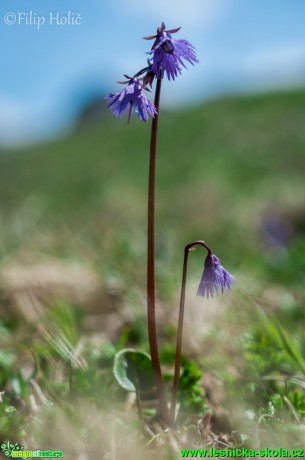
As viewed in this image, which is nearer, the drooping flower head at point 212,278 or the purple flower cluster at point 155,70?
the purple flower cluster at point 155,70

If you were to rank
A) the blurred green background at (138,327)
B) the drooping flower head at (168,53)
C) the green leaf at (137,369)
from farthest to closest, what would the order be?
the green leaf at (137,369), the blurred green background at (138,327), the drooping flower head at (168,53)

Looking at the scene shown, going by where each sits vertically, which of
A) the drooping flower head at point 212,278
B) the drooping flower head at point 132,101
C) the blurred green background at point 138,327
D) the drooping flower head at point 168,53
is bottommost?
the blurred green background at point 138,327

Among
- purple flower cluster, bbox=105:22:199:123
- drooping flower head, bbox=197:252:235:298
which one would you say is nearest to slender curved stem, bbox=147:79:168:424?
purple flower cluster, bbox=105:22:199:123

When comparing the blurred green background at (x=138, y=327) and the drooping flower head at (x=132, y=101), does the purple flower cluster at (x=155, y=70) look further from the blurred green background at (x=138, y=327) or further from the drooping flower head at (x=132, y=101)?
the blurred green background at (x=138, y=327)

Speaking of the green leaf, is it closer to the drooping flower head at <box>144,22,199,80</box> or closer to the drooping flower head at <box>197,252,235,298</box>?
the drooping flower head at <box>197,252,235,298</box>

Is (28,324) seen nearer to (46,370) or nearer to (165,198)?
(46,370)

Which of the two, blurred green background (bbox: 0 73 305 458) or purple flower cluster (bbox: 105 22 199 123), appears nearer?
purple flower cluster (bbox: 105 22 199 123)

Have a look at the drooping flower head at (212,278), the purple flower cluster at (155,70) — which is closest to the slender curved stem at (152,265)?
the purple flower cluster at (155,70)

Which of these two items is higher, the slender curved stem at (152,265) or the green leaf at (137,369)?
the slender curved stem at (152,265)

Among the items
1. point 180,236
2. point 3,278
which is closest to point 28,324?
point 3,278
